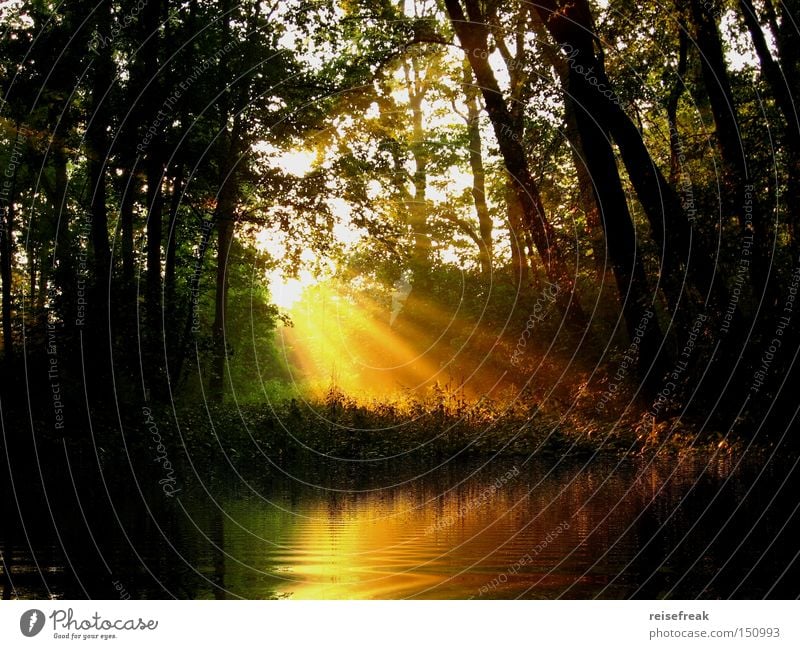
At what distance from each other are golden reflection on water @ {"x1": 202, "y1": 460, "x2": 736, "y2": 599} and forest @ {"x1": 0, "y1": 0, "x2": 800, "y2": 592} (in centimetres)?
285

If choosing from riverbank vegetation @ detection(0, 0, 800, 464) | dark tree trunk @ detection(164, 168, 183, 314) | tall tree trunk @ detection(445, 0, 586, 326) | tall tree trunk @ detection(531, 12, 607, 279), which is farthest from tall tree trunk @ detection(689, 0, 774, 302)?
dark tree trunk @ detection(164, 168, 183, 314)

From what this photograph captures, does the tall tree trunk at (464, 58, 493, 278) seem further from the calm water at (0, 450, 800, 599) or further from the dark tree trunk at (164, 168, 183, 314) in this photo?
the calm water at (0, 450, 800, 599)

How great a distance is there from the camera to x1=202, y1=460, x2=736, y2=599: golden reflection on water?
6.66m

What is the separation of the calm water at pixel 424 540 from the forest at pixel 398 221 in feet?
6.99

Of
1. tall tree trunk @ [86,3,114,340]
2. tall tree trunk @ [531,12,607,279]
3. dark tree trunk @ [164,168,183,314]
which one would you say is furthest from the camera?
dark tree trunk @ [164,168,183,314]

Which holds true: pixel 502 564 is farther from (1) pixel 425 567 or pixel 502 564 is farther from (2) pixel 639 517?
(2) pixel 639 517

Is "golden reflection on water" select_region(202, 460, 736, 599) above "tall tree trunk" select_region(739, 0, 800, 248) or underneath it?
underneath

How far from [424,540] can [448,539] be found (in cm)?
26

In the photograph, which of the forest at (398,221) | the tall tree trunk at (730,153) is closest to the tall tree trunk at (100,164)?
the forest at (398,221)

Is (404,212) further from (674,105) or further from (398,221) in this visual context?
(674,105)

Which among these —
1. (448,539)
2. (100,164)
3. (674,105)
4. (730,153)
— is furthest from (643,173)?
(100,164)

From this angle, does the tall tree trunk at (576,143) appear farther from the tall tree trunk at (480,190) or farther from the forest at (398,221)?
the tall tree trunk at (480,190)

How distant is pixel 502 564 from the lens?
7.37m

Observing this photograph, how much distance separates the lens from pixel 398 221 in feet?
102
